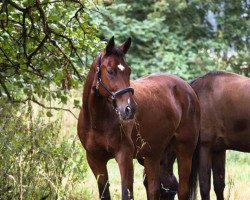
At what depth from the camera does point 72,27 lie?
5.98 meters

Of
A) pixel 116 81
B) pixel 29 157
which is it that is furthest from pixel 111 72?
pixel 29 157

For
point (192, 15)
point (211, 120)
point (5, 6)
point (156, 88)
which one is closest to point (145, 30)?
point (192, 15)

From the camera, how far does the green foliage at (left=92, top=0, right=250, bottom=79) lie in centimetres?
1424

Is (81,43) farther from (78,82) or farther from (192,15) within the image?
(192,15)

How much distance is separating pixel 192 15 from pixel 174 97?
28.5 feet

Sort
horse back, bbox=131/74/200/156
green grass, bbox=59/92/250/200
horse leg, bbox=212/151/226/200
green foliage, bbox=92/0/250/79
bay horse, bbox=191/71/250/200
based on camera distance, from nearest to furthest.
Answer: horse back, bbox=131/74/200/156 < green grass, bbox=59/92/250/200 < bay horse, bbox=191/71/250/200 < horse leg, bbox=212/151/226/200 < green foliage, bbox=92/0/250/79

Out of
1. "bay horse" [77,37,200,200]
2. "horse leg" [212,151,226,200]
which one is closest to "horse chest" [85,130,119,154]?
"bay horse" [77,37,200,200]

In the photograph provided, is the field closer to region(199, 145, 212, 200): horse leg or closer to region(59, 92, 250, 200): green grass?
region(59, 92, 250, 200): green grass

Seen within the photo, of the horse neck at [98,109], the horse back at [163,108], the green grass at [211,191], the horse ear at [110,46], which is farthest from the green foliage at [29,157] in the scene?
the horse back at [163,108]

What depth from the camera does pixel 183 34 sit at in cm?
1480

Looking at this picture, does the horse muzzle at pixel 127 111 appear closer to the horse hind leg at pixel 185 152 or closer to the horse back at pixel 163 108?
the horse back at pixel 163 108

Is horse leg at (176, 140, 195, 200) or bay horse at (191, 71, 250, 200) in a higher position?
bay horse at (191, 71, 250, 200)

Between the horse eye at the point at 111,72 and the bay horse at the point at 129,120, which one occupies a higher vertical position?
the horse eye at the point at 111,72

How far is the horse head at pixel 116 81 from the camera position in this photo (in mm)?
4680
